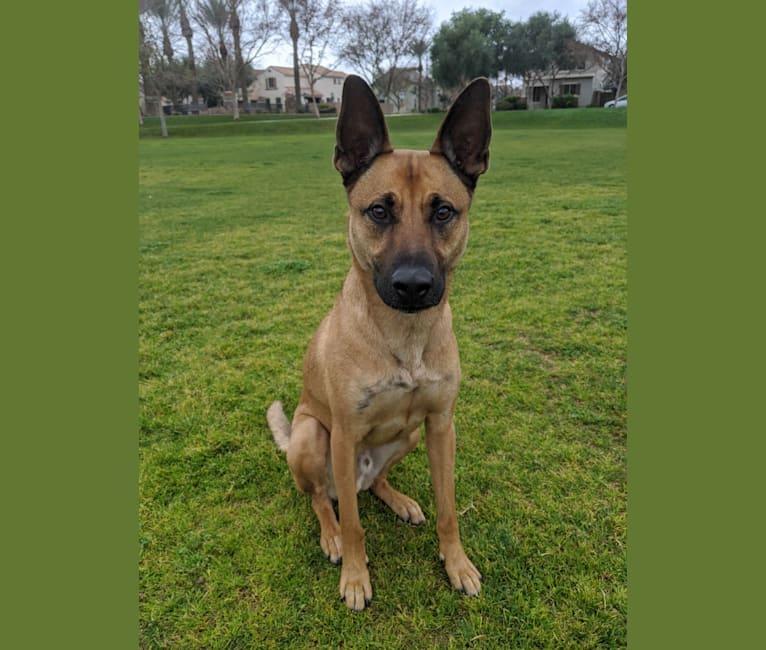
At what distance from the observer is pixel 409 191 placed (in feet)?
8.14

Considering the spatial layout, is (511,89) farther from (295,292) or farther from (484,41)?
(295,292)

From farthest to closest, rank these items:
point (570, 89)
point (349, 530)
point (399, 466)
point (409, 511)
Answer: point (570, 89), point (399, 466), point (409, 511), point (349, 530)

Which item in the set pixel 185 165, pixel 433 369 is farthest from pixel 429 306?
pixel 185 165

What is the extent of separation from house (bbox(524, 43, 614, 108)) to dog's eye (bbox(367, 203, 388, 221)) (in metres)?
69.3

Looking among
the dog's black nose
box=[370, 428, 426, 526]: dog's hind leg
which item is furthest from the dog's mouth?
box=[370, 428, 426, 526]: dog's hind leg

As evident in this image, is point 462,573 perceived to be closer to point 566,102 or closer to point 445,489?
point 445,489

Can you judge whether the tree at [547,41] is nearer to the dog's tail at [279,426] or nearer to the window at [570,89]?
the window at [570,89]

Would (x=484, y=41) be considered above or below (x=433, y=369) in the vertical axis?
above

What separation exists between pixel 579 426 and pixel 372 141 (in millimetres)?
2805

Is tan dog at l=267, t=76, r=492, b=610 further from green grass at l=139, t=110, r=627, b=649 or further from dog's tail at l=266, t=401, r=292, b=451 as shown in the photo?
dog's tail at l=266, t=401, r=292, b=451

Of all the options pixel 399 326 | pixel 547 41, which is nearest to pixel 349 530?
pixel 399 326

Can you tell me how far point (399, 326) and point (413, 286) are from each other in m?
0.39

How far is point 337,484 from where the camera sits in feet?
8.84

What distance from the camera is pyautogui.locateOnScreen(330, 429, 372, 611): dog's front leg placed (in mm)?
2633
